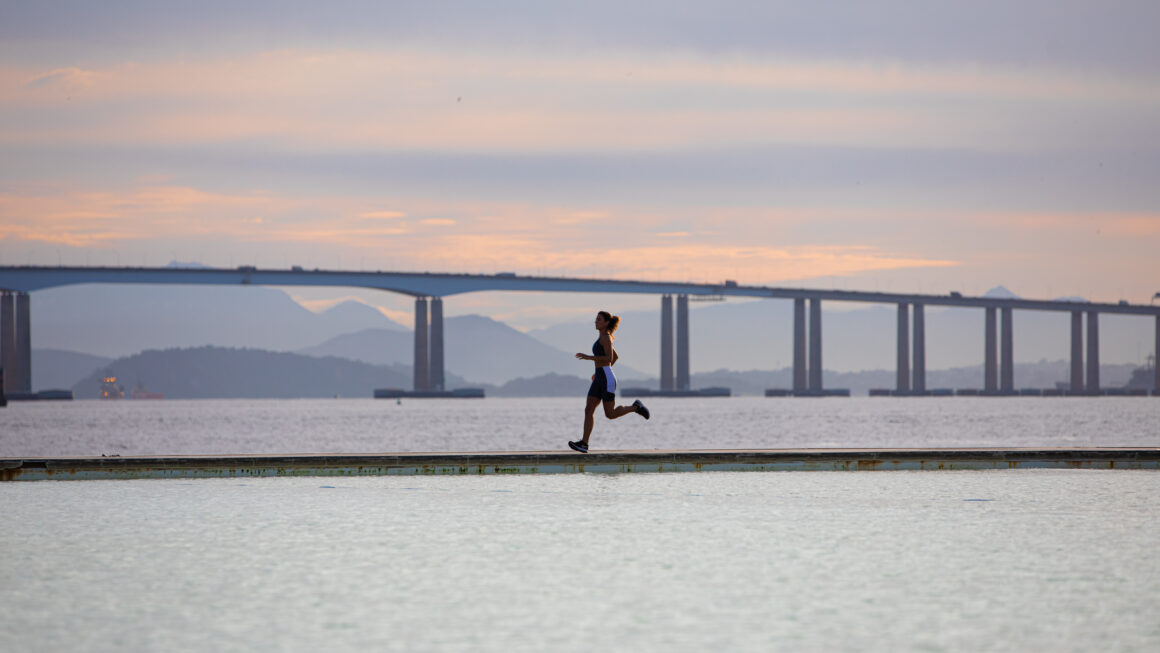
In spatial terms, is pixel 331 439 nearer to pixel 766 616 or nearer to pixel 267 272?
pixel 766 616

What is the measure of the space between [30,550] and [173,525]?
172 cm

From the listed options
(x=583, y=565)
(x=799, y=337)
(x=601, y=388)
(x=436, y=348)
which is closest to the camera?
(x=583, y=565)

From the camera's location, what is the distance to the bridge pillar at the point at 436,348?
13288 centimetres

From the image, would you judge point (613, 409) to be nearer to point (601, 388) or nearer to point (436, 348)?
point (601, 388)

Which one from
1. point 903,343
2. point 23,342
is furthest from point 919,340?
point 23,342

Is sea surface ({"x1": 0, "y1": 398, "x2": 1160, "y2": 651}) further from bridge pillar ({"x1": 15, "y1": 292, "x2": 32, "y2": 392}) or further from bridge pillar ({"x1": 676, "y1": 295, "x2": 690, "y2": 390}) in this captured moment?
bridge pillar ({"x1": 676, "y1": 295, "x2": 690, "y2": 390})

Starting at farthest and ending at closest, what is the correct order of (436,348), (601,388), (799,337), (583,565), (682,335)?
(799,337) → (682,335) → (436,348) → (601,388) → (583,565)

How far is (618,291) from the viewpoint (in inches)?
5556

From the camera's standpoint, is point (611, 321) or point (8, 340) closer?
point (611, 321)

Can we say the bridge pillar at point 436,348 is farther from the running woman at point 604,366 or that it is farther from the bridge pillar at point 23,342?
the running woman at point 604,366

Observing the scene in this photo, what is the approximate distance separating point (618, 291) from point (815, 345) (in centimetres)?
2733

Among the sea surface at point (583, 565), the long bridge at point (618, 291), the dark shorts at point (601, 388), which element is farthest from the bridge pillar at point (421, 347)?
the sea surface at point (583, 565)

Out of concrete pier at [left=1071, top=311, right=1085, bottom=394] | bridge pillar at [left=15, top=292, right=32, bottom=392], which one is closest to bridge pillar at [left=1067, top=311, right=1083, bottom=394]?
concrete pier at [left=1071, top=311, right=1085, bottom=394]

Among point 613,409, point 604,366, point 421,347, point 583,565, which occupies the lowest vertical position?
point 583,565
